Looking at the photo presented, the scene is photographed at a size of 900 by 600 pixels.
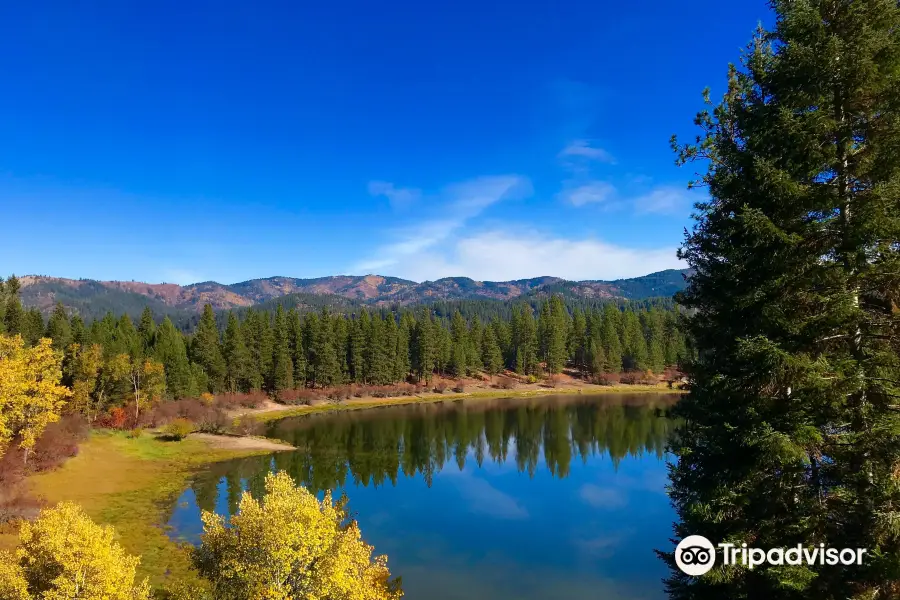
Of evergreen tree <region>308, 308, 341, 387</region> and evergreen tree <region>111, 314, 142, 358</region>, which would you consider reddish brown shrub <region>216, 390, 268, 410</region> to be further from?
evergreen tree <region>111, 314, 142, 358</region>

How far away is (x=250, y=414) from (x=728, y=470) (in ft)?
261

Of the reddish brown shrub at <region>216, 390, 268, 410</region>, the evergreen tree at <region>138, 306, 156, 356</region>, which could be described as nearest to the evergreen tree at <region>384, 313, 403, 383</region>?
the reddish brown shrub at <region>216, 390, 268, 410</region>

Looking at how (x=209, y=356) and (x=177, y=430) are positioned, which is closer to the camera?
(x=177, y=430)

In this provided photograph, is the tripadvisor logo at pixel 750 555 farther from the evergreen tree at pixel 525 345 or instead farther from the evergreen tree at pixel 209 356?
the evergreen tree at pixel 525 345

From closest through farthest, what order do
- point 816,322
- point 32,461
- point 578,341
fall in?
1. point 816,322
2. point 32,461
3. point 578,341

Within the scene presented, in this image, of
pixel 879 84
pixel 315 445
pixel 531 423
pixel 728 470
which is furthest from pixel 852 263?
pixel 531 423

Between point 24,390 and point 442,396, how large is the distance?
8047 centimetres

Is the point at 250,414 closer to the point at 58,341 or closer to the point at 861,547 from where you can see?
the point at 58,341

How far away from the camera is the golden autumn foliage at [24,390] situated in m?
25.6

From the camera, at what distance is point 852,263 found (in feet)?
33.0

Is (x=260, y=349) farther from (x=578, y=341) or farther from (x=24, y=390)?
(x=578, y=341)

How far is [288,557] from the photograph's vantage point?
1137 cm

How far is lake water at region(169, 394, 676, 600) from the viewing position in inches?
1000

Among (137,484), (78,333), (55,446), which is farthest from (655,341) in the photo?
(55,446)
